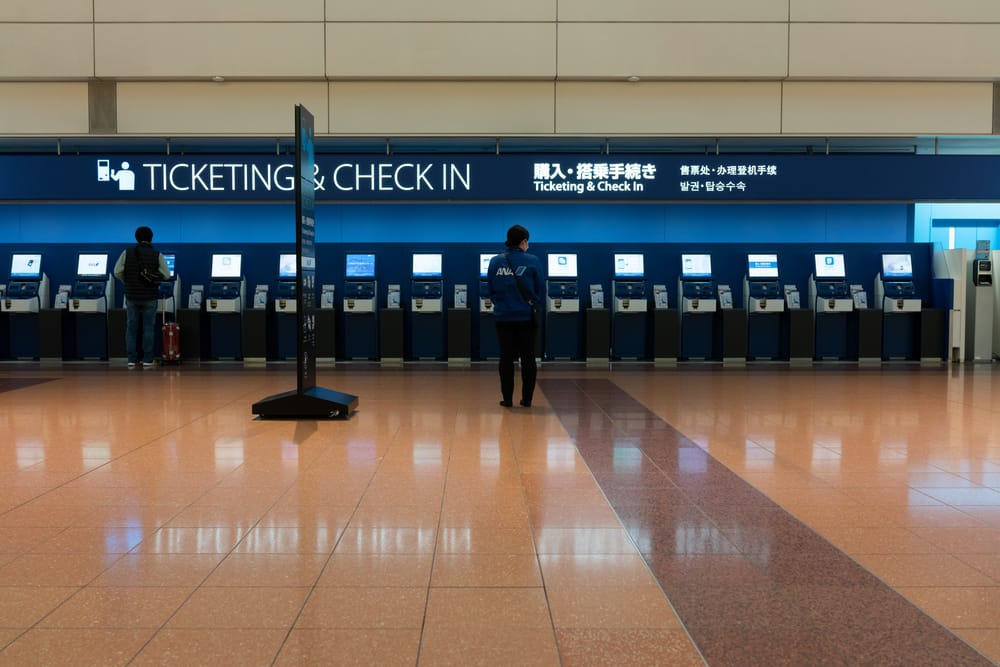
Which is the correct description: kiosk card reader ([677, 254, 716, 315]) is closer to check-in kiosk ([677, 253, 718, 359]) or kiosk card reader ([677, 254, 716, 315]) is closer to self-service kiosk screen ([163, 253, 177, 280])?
check-in kiosk ([677, 253, 718, 359])

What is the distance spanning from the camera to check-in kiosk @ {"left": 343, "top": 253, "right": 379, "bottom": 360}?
456 inches

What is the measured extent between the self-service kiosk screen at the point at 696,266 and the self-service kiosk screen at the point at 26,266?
8.74 metres

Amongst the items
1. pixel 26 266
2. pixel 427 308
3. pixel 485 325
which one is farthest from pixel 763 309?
pixel 26 266

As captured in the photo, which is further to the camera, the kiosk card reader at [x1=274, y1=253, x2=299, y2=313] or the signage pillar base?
the kiosk card reader at [x1=274, y1=253, x2=299, y2=313]

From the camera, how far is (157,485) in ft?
14.5

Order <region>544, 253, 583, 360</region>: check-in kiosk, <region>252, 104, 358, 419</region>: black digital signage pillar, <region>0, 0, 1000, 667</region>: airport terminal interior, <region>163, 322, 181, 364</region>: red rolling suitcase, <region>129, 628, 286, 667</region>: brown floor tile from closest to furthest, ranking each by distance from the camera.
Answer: <region>129, 628, 286, 667</region>: brown floor tile
<region>0, 0, 1000, 667</region>: airport terminal interior
<region>252, 104, 358, 419</region>: black digital signage pillar
<region>163, 322, 181, 364</region>: red rolling suitcase
<region>544, 253, 583, 360</region>: check-in kiosk

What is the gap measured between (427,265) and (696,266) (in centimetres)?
367

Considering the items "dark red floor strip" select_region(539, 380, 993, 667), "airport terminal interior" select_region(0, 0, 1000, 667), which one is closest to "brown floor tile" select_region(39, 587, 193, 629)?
"dark red floor strip" select_region(539, 380, 993, 667)

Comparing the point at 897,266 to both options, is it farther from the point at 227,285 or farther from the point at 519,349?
the point at 227,285

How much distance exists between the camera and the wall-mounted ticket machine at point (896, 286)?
11.8 m

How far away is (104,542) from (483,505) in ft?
5.18

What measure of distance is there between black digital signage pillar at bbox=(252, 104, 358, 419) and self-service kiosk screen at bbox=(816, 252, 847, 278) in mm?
7693

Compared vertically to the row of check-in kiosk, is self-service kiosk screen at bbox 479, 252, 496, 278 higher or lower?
higher
